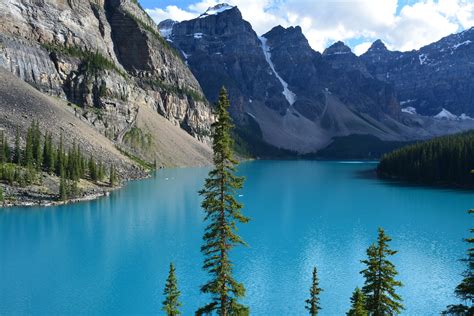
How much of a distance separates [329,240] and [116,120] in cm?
12157

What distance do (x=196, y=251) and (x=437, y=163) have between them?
96544 millimetres

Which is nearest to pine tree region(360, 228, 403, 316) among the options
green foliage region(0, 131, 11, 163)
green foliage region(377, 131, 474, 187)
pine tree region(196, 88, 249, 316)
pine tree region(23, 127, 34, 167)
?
pine tree region(196, 88, 249, 316)

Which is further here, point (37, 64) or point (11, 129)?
point (37, 64)

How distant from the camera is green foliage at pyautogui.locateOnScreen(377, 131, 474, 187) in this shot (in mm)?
115625

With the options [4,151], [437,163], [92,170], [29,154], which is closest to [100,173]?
[92,170]

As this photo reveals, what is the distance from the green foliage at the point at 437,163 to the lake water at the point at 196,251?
2469 cm

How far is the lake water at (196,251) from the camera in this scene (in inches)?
1442

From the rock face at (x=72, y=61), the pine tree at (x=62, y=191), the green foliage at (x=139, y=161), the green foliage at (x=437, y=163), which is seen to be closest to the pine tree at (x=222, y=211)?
the pine tree at (x=62, y=191)

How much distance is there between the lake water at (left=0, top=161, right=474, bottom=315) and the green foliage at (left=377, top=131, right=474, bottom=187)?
24685 millimetres

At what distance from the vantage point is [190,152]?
180 meters

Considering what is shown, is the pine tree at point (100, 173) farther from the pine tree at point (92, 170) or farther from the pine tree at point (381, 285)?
the pine tree at point (381, 285)

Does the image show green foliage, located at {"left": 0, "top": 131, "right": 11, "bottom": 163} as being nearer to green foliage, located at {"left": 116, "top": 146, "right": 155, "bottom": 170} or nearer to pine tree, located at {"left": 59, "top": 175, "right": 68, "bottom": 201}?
pine tree, located at {"left": 59, "top": 175, "right": 68, "bottom": 201}

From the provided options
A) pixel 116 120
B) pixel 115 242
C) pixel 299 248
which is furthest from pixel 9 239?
pixel 116 120

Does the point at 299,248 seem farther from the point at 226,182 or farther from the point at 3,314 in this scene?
the point at 226,182
